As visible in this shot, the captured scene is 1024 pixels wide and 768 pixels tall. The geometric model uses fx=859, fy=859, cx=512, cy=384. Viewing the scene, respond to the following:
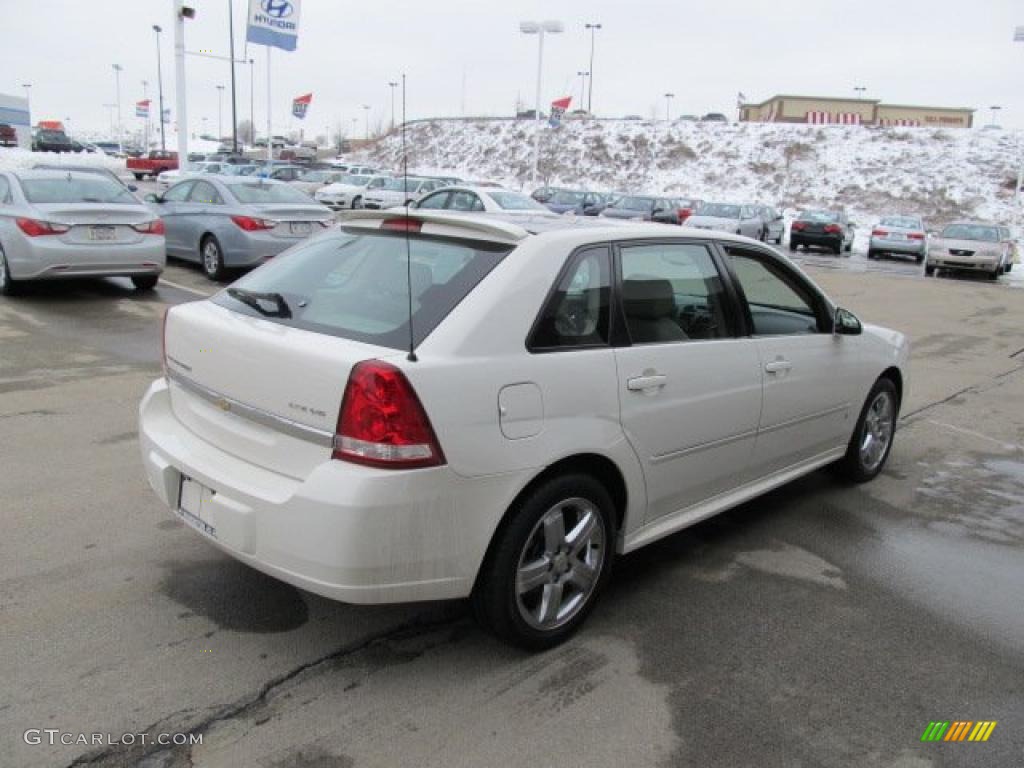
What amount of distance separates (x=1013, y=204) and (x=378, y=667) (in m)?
54.7

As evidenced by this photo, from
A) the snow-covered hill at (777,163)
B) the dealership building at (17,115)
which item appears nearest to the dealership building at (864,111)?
the snow-covered hill at (777,163)

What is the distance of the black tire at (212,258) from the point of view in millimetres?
12070

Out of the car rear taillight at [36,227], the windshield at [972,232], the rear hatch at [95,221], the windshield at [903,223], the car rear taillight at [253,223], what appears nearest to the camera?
the car rear taillight at [36,227]

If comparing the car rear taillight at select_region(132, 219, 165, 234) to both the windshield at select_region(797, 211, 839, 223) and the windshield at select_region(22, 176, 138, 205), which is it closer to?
the windshield at select_region(22, 176, 138, 205)

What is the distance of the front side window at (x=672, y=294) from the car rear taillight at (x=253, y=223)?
8907 millimetres

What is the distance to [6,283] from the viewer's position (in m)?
9.99

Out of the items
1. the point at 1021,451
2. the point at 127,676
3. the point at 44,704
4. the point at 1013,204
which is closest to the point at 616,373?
the point at 127,676

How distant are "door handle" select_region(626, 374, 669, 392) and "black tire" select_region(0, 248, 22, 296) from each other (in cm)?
899

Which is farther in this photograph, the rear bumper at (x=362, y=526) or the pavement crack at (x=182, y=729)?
the rear bumper at (x=362, y=526)

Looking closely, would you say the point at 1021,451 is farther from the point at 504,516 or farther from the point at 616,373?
the point at 504,516

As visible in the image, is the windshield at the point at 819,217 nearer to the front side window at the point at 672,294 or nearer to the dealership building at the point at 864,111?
the front side window at the point at 672,294

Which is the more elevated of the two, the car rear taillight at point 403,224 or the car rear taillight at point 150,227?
the car rear taillight at point 403,224

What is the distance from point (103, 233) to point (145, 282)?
48.7 inches

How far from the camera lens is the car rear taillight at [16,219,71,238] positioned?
30.9 ft
